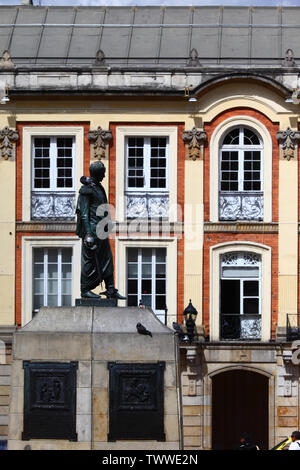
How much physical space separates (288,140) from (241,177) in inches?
69.4

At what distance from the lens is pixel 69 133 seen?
42250mm

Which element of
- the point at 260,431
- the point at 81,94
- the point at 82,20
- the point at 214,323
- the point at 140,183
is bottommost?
the point at 260,431

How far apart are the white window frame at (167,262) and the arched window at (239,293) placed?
1.43m

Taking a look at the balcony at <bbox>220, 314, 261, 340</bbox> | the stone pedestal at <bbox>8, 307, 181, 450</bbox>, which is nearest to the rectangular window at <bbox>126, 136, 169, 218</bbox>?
the balcony at <bbox>220, 314, 261, 340</bbox>

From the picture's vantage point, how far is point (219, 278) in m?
41.9

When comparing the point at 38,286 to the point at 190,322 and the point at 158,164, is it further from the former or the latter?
the point at 158,164

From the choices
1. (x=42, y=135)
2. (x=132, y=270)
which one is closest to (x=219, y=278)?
(x=132, y=270)

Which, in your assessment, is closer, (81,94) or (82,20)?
(81,94)

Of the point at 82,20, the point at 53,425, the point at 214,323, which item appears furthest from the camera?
the point at 82,20

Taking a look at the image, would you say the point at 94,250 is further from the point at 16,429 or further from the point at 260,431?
the point at 260,431

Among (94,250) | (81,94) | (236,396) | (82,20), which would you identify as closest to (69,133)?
(81,94)

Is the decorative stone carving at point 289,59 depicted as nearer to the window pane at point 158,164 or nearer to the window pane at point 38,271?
the window pane at point 158,164

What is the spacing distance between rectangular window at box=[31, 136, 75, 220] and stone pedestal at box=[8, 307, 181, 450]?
661 inches

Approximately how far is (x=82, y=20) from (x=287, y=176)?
30.8 ft
